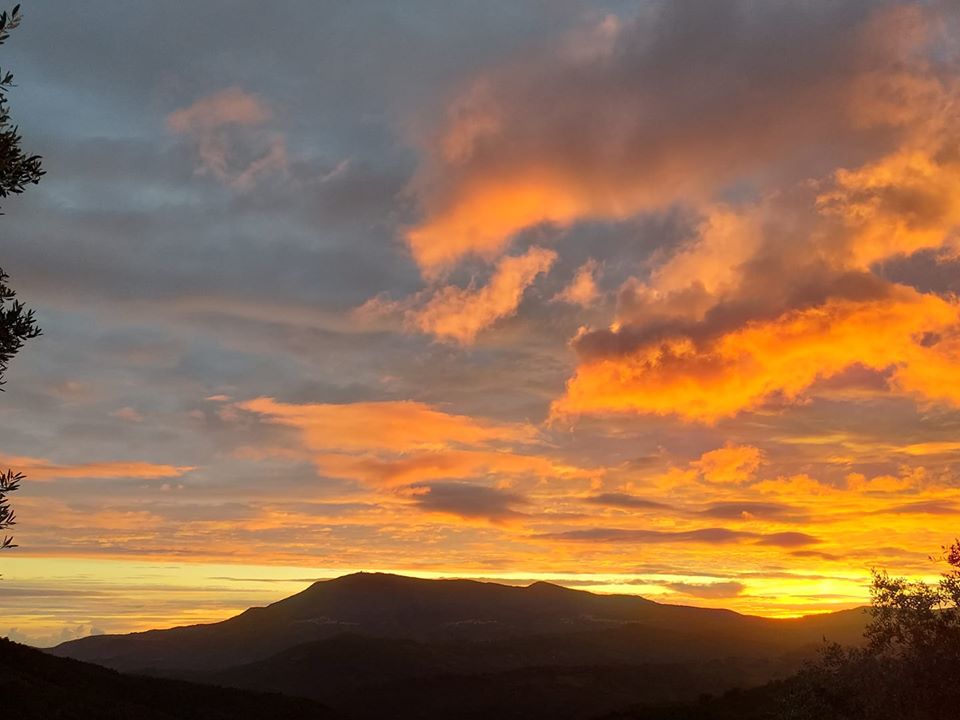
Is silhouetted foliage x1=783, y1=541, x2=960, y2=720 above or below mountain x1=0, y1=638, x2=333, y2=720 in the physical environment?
above

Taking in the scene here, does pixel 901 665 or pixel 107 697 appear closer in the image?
pixel 901 665

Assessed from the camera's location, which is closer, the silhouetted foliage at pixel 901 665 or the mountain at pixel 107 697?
the silhouetted foliage at pixel 901 665

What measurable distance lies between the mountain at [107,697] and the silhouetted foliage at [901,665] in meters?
68.1

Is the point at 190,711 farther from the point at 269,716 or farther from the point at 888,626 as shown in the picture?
the point at 888,626

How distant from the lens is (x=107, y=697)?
95.8 m

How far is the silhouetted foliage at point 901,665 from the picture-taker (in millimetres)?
40562

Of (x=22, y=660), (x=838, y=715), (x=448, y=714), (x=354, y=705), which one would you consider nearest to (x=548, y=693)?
(x=448, y=714)

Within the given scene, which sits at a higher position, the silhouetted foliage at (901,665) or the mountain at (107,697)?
the silhouetted foliage at (901,665)

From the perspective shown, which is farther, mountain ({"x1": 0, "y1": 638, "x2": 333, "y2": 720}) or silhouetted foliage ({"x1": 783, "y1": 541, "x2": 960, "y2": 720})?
mountain ({"x1": 0, "y1": 638, "x2": 333, "y2": 720})

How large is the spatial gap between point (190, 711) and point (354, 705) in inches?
2682

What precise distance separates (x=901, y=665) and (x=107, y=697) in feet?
290

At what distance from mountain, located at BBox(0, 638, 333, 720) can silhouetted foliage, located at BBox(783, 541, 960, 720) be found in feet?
223

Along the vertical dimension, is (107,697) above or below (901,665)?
below

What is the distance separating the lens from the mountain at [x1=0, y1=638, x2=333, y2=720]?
7950 centimetres
